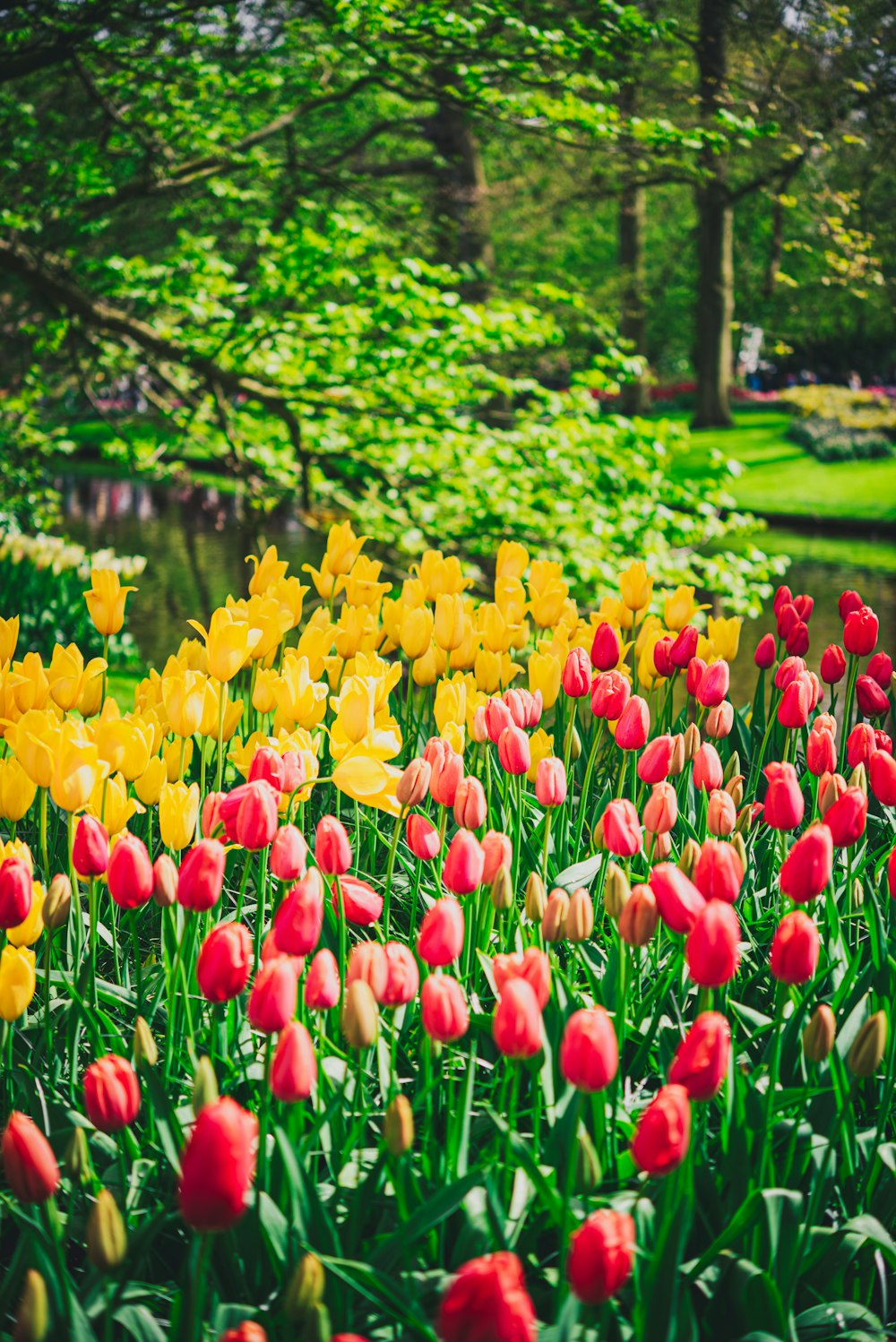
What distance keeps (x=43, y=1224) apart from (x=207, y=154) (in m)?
8.05

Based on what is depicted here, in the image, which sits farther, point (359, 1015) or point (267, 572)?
point (267, 572)

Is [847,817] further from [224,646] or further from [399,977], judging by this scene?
[224,646]

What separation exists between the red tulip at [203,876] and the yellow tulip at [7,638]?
100 cm

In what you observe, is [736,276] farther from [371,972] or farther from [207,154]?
[371,972]

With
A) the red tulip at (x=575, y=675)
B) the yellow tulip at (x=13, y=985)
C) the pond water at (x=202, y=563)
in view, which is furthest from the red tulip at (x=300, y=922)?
the pond water at (x=202, y=563)

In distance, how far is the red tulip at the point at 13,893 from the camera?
→ 1.53 metres

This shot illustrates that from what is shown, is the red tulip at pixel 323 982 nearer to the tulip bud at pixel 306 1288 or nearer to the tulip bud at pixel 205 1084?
the tulip bud at pixel 205 1084

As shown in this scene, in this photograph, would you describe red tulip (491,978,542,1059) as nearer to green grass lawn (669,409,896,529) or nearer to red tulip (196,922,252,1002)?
red tulip (196,922,252,1002)

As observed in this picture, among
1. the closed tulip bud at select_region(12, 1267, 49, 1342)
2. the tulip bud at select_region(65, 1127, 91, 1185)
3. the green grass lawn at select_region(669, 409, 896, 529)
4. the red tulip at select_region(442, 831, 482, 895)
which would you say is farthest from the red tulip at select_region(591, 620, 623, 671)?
the green grass lawn at select_region(669, 409, 896, 529)

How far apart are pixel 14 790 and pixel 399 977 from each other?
2.51 ft

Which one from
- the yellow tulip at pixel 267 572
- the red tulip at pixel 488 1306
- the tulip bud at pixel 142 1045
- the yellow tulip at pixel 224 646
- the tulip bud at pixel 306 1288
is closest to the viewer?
the red tulip at pixel 488 1306

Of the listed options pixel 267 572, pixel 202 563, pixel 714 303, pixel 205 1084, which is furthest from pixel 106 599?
pixel 714 303

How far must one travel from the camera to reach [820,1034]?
1.45 m

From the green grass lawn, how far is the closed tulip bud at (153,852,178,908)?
15.3 metres
